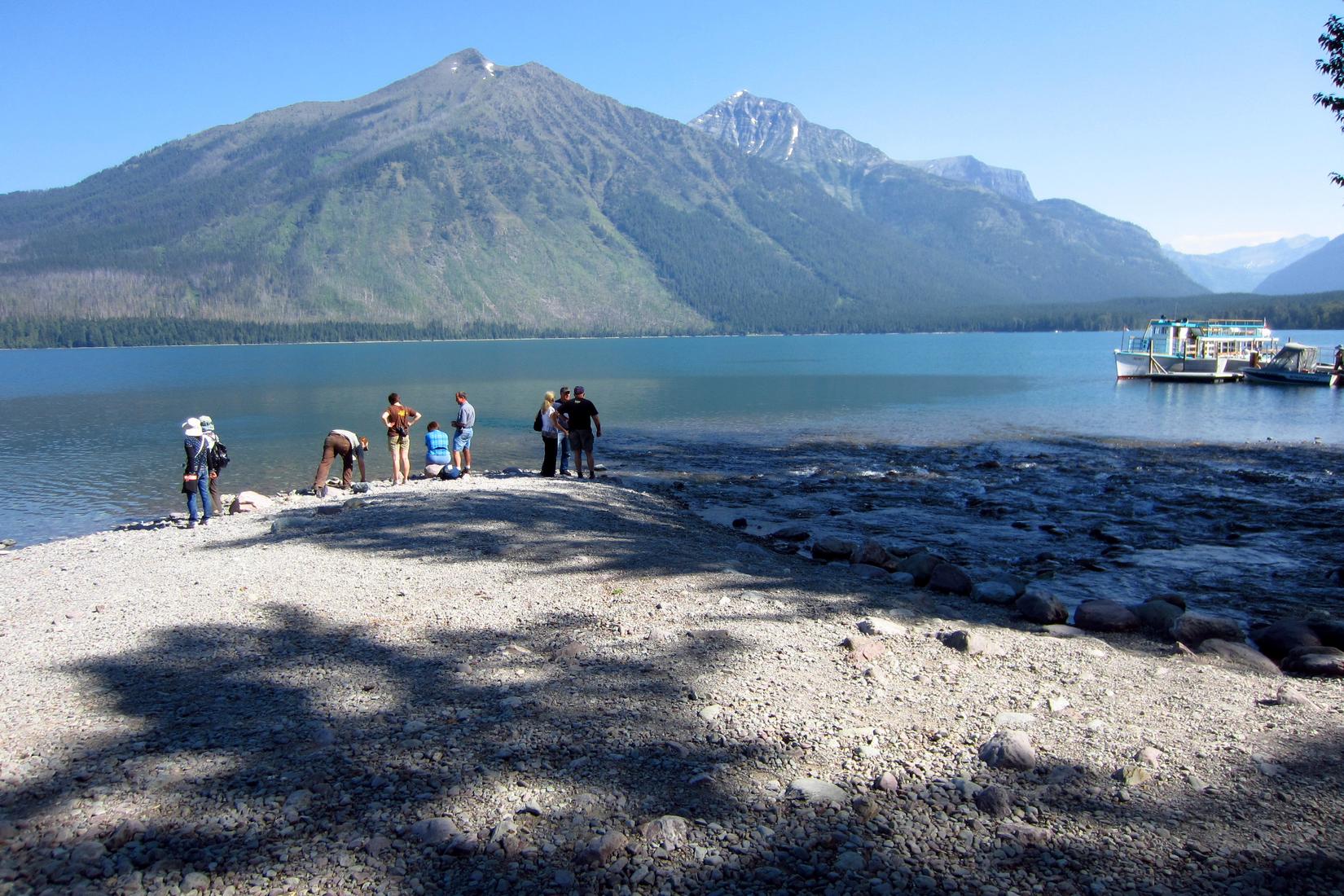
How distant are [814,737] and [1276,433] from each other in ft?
135

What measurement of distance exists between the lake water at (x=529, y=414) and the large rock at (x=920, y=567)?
18693mm

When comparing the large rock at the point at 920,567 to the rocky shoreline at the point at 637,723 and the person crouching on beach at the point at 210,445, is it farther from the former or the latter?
the person crouching on beach at the point at 210,445

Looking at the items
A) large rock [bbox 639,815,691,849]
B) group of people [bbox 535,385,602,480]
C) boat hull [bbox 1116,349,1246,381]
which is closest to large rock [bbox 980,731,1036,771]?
large rock [bbox 639,815,691,849]

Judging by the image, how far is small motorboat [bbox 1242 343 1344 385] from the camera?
62219mm

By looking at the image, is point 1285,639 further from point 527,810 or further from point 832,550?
point 527,810

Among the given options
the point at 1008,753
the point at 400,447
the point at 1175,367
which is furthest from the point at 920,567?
the point at 1175,367

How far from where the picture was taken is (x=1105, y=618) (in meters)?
10.2

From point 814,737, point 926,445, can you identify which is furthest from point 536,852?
point 926,445

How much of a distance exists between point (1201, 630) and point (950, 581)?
10.6 feet

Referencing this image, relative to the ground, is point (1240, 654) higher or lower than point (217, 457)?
lower

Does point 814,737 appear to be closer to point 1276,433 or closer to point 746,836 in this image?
point 746,836

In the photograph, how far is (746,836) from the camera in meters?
5.16

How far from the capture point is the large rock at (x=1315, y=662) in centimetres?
839

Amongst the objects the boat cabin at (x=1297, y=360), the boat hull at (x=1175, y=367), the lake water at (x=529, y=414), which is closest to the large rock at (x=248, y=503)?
the lake water at (x=529, y=414)
